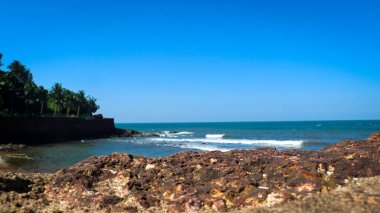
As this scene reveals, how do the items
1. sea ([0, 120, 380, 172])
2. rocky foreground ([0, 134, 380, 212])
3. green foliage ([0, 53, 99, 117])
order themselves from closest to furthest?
rocky foreground ([0, 134, 380, 212]) < sea ([0, 120, 380, 172]) < green foliage ([0, 53, 99, 117])

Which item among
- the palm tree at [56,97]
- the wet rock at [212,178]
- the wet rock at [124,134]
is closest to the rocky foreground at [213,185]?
the wet rock at [212,178]

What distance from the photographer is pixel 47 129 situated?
207ft

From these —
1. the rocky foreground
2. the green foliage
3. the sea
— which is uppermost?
the green foliage

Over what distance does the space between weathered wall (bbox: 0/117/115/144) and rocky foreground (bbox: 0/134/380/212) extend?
46.8 metres

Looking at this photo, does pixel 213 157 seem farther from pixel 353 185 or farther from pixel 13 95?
pixel 13 95

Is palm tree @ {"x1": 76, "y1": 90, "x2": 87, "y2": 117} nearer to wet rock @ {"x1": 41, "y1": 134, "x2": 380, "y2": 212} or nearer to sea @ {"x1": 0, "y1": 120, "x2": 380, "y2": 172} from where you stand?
sea @ {"x1": 0, "y1": 120, "x2": 380, "y2": 172}

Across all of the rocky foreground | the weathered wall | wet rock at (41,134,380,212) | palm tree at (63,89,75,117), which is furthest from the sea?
palm tree at (63,89,75,117)

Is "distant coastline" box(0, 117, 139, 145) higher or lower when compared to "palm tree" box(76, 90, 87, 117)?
lower

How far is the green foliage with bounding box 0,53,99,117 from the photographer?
6050cm

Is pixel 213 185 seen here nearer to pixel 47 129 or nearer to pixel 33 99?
pixel 47 129

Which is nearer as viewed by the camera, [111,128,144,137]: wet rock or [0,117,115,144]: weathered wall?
[0,117,115,144]: weathered wall

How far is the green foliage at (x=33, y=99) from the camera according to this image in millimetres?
60500

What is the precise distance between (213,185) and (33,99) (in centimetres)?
7366

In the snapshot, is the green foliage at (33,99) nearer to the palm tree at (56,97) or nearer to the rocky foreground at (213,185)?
the palm tree at (56,97)
